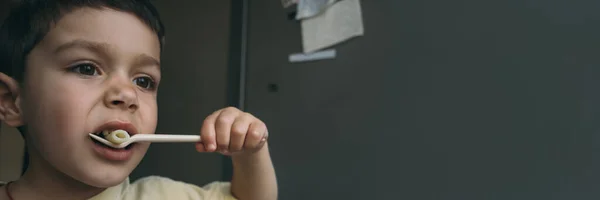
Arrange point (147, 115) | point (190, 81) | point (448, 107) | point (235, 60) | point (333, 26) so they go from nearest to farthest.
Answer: point (147, 115), point (448, 107), point (333, 26), point (235, 60), point (190, 81)

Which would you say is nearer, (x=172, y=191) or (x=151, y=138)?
(x=151, y=138)

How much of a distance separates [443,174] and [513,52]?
0.18m

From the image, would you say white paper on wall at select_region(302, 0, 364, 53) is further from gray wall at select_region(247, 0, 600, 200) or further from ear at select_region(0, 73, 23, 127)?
ear at select_region(0, 73, 23, 127)

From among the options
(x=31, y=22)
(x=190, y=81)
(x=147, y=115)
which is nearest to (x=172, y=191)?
(x=147, y=115)

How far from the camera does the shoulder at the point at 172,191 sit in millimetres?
581

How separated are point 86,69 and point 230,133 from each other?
184 millimetres

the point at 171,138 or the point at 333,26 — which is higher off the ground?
the point at 333,26

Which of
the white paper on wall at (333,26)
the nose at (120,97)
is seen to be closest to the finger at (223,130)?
the nose at (120,97)

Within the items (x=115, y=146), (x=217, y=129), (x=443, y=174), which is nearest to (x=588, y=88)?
(x=443, y=174)

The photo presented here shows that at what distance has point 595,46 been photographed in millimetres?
532

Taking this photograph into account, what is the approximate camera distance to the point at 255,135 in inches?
17.5

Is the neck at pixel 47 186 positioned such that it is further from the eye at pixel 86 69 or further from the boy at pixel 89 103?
the eye at pixel 86 69

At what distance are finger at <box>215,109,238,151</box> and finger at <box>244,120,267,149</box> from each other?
0.02 metres

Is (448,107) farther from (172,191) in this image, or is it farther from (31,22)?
(31,22)
